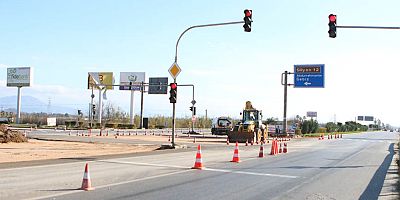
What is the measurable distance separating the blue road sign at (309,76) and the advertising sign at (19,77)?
140ft

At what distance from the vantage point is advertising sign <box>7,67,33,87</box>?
74750 mm

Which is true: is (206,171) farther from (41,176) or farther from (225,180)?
(41,176)

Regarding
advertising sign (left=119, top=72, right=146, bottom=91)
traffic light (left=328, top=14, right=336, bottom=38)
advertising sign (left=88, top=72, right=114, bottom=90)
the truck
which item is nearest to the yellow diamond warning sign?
traffic light (left=328, top=14, right=336, bottom=38)

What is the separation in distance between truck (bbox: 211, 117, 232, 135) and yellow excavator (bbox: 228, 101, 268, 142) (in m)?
15.6

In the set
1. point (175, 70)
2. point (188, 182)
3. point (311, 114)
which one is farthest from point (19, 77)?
point (188, 182)

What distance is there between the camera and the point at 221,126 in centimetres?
6334

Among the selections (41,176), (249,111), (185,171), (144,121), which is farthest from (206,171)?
(144,121)

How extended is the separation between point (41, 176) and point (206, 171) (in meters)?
5.44

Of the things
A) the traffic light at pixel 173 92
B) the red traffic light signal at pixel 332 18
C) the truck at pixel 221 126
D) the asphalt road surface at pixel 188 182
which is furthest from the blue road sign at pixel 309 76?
the asphalt road surface at pixel 188 182

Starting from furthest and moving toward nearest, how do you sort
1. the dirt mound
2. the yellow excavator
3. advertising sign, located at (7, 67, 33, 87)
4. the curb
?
advertising sign, located at (7, 67, 33, 87)
the yellow excavator
the dirt mound
the curb

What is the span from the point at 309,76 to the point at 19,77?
Result: 46.5 m

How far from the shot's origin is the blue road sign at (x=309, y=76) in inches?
2014

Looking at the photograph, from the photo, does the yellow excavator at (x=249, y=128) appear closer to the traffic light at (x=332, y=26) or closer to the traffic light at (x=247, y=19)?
the traffic light at (x=247, y=19)

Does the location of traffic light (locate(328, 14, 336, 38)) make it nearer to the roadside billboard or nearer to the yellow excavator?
the yellow excavator
